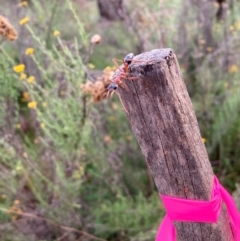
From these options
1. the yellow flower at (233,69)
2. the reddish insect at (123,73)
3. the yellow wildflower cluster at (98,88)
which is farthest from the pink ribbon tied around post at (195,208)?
the yellow flower at (233,69)

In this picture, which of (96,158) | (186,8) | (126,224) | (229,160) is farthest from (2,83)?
(186,8)

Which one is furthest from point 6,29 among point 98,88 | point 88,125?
point 88,125

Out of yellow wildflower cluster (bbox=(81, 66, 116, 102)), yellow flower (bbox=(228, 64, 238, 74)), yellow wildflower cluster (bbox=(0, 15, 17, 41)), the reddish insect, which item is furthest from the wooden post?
yellow flower (bbox=(228, 64, 238, 74))

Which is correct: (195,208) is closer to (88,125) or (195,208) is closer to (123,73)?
(123,73)

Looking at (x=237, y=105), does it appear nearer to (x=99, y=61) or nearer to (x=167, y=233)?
(x=167, y=233)

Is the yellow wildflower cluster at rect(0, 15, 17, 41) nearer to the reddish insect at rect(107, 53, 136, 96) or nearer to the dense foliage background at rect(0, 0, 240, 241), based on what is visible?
the dense foliage background at rect(0, 0, 240, 241)

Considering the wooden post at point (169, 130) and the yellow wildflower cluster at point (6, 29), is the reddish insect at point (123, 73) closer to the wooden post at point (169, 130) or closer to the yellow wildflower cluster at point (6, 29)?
the wooden post at point (169, 130)
